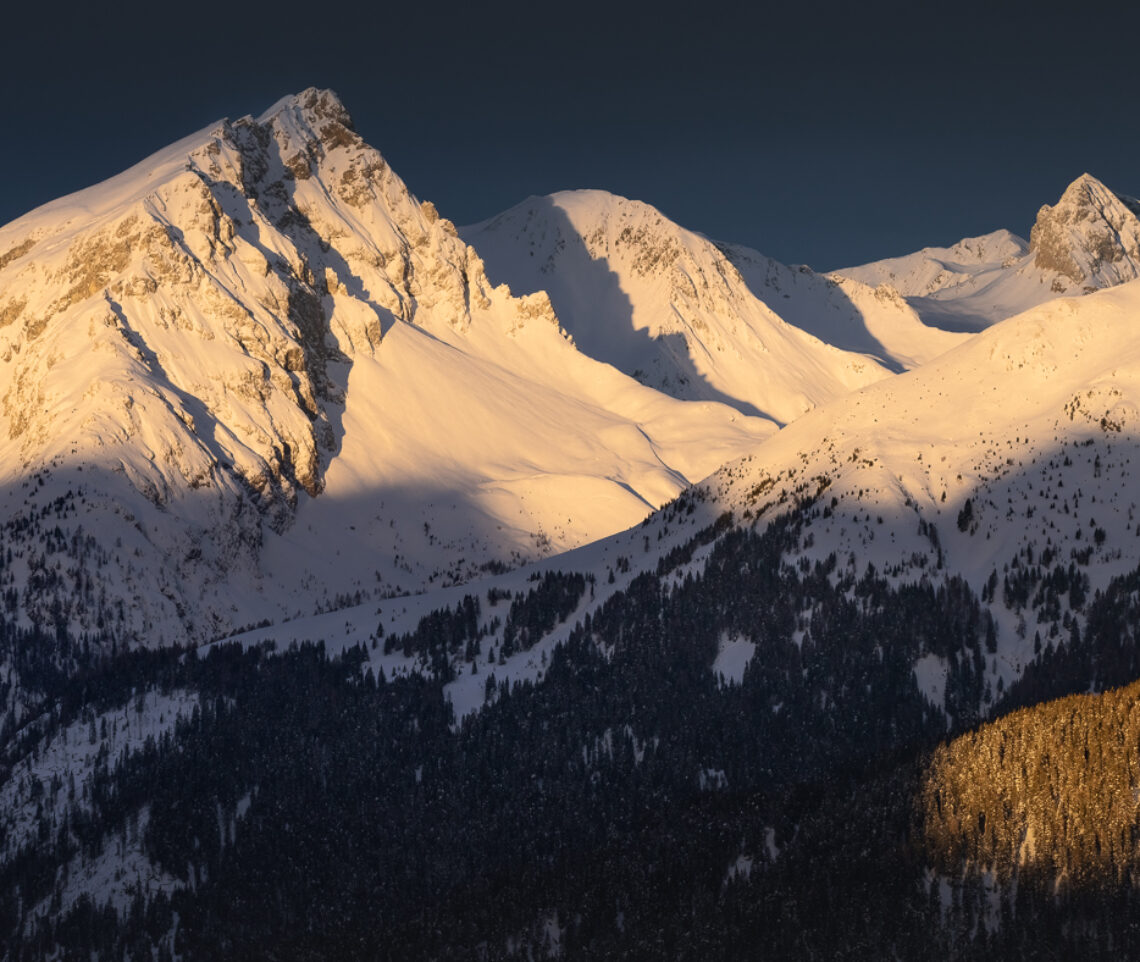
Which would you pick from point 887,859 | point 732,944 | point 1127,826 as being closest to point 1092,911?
point 1127,826

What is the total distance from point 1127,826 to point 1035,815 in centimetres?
1000

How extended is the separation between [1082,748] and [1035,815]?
391 inches

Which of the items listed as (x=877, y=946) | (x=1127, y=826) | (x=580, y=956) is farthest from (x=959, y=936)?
(x=580, y=956)

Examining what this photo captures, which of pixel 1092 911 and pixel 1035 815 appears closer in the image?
pixel 1092 911

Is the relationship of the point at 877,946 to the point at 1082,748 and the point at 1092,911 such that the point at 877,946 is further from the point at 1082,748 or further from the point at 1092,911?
the point at 1082,748

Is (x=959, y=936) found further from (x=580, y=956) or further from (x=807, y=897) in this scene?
(x=580, y=956)

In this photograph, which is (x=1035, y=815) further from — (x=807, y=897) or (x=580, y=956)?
(x=580, y=956)

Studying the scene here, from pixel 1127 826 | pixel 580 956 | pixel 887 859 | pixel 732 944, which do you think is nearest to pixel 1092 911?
pixel 1127 826

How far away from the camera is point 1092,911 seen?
182 meters

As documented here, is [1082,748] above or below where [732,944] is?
above

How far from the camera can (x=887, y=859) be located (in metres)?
A: 200

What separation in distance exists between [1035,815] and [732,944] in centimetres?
3607

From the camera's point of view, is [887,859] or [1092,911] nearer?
[1092,911]

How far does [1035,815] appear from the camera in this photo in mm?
195875
